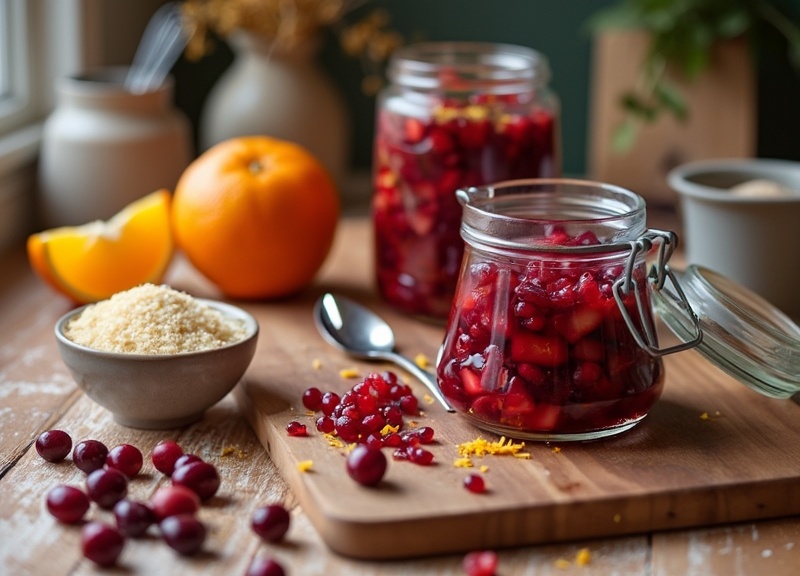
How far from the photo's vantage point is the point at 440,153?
4.87 feet

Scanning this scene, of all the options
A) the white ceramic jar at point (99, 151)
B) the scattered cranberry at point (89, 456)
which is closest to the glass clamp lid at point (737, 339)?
the scattered cranberry at point (89, 456)

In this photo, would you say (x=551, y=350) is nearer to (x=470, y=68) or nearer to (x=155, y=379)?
(x=155, y=379)

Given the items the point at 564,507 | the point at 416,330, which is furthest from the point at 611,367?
the point at 416,330

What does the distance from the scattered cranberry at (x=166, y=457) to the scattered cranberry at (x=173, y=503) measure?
99mm

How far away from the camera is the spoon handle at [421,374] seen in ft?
4.12

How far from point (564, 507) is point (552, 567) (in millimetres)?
63

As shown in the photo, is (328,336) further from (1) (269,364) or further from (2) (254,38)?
(2) (254,38)

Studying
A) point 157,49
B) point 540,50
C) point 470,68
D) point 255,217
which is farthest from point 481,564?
point 540,50

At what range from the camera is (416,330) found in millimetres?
1542

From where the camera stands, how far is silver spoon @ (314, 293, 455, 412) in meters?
1.40

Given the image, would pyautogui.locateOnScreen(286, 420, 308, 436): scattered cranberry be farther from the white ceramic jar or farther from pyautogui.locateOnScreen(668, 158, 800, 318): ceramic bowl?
the white ceramic jar

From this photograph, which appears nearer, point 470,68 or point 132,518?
point 132,518

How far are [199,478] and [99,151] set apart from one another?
1.00 metres

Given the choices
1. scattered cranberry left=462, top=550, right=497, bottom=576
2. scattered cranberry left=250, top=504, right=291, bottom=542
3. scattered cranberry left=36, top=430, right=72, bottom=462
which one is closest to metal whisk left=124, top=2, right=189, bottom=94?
scattered cranberry left=36, top=430, right=72, bottom=462
